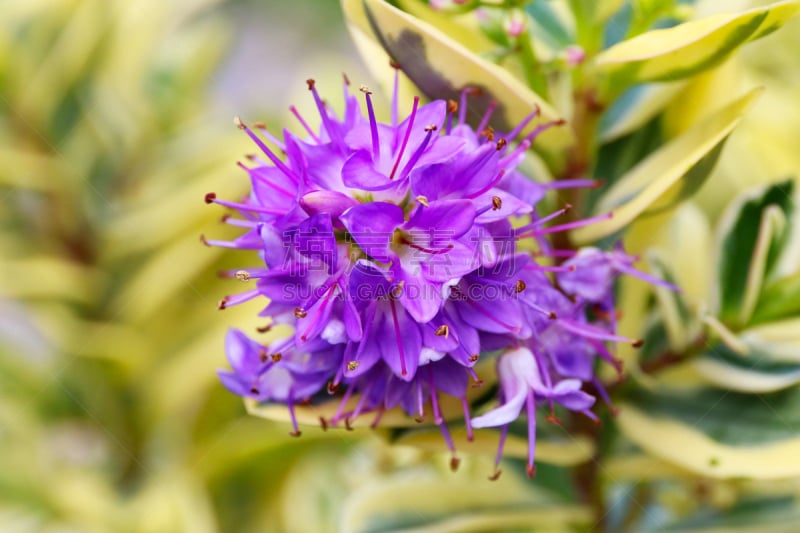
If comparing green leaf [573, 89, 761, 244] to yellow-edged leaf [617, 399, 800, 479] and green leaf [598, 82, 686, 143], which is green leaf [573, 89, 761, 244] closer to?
green leaf [598, 82, 686, 143]

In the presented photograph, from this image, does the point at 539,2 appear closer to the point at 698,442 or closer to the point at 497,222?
the point at 497,222

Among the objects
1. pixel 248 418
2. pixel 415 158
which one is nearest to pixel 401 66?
pixel 415 158

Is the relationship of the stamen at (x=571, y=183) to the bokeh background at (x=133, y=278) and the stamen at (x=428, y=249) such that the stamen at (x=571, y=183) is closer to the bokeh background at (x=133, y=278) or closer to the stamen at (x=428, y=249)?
the stamen at (x=428, y=249)

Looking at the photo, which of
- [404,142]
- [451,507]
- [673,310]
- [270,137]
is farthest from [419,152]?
[451,507]

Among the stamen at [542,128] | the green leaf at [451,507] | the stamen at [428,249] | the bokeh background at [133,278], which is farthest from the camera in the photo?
the bokeh background at [133,278]

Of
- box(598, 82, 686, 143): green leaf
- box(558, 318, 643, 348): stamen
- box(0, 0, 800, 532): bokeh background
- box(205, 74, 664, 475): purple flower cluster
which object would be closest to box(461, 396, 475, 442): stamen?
box(205, 74, 664, 475): purple flower cluster

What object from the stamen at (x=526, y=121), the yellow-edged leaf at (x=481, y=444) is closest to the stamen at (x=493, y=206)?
the stamen at (x=526, y=121)
